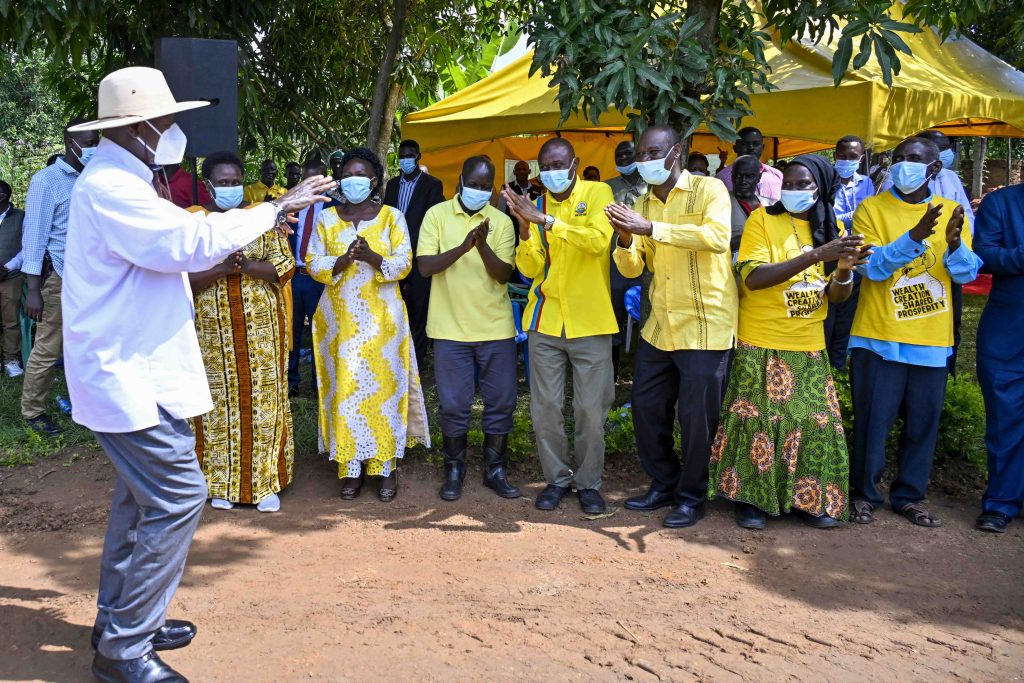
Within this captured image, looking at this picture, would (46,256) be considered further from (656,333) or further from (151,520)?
(656,333)

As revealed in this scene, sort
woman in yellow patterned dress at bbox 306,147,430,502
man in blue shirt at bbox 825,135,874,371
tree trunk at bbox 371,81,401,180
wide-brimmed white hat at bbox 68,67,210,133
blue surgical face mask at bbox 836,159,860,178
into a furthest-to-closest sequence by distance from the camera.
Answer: tree trunk at bbox 371,81,401,180 < blue surgical face mask at bbox 836,159,860,178 < man in blue shirt at bbox 825,135,874,371 < woman in yellow patterned dress at bbox 306,147,430,502 < wide-brimmed white hat at bbox 68,67,210,133

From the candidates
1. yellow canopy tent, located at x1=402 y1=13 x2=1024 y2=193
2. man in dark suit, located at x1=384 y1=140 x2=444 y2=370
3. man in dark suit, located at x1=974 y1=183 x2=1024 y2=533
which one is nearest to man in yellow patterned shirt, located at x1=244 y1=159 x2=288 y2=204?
yellow canopy tent, located at x1=402 y1=13 x2=1024 y2=193

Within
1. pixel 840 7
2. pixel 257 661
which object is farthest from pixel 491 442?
pixel 840 7

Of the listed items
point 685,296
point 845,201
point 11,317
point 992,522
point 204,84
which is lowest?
point 992,522

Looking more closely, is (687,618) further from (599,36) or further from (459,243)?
(599,36)

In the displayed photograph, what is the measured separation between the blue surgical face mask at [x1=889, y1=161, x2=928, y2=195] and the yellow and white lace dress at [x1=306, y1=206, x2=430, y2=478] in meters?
2.67

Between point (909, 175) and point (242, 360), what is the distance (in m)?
3.65

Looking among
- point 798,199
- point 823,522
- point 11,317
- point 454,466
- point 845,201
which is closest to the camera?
point 798,199

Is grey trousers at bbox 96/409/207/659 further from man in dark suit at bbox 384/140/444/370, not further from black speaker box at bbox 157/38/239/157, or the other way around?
man in dark suit at bbox 384/140/444/370

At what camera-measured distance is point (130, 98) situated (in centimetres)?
325

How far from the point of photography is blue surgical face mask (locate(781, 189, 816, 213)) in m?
4.77

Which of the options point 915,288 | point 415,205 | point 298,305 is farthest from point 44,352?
point 915,288

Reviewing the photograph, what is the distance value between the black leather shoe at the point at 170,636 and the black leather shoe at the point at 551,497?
2.16 meters

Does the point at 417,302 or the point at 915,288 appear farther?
the point at 417,302
